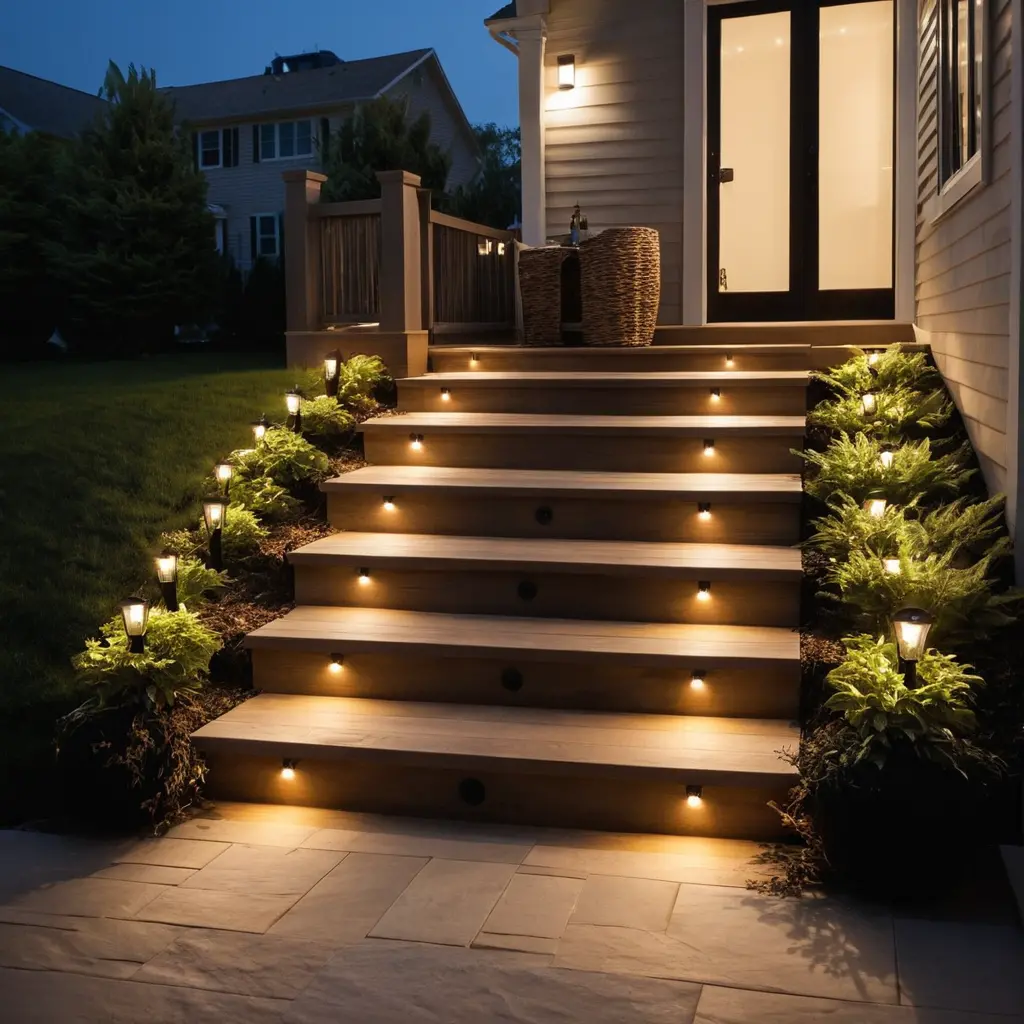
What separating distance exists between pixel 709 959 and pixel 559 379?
3.75 meters

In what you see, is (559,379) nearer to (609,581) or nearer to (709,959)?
(609,581)

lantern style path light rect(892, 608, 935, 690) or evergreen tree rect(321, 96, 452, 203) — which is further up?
evergreen tree rect(321, 96, 452, 203)

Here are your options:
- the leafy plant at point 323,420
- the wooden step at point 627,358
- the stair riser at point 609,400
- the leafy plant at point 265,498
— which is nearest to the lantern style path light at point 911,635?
the stair riser at point 609,400

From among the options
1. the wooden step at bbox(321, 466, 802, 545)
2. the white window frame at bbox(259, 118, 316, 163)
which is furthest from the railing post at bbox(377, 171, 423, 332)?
the white window frame at bbox(259, 118, 316, 163)

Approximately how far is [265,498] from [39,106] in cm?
2151

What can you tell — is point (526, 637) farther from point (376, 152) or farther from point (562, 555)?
point (376, 152)

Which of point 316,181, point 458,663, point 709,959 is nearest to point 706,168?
point 316,181


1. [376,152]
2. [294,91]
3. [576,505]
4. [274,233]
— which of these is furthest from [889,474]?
[294,91]

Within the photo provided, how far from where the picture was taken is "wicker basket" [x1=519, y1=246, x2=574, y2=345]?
7406 mm

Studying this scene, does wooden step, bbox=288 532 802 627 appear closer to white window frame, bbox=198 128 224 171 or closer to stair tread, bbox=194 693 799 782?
stair tread, bbox=194 693 799 782

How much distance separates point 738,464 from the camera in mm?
5457

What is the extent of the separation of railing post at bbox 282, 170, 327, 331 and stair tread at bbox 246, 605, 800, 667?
113 inches

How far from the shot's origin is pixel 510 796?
3.83m

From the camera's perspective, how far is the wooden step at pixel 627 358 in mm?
6434
